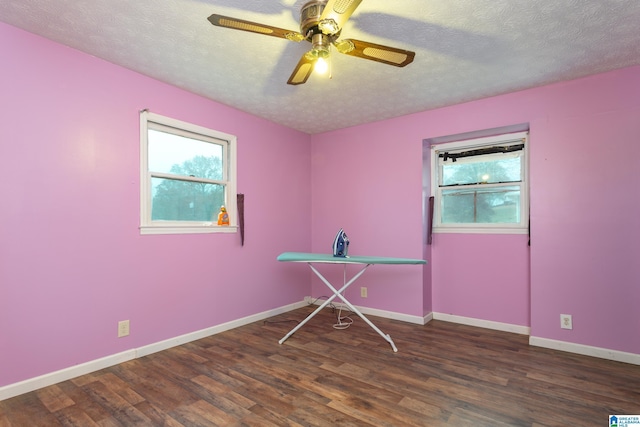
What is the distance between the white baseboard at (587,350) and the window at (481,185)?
1.01 metres

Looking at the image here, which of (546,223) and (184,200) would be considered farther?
(184,200)

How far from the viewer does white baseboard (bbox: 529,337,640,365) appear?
2.49 metres

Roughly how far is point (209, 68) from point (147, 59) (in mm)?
432

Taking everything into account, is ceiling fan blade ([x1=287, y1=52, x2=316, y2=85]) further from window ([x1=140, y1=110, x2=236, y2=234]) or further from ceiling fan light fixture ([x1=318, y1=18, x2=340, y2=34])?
window ([x1=140, y1=110, x2=236, y2=234])

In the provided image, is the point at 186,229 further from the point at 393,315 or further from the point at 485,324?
the point at 485,324

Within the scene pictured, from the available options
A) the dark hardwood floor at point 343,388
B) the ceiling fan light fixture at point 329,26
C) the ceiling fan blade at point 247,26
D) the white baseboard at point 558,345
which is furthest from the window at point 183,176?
the white baseboard at point 558,345

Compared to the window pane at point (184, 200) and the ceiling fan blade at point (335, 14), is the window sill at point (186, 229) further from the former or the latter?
the ceiling fan blade at point (335, 14)

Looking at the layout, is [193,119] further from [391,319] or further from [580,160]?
[580,160]

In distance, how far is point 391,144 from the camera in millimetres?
3738

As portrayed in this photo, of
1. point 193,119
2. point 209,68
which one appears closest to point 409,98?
point 209,68

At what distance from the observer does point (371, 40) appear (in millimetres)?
2146

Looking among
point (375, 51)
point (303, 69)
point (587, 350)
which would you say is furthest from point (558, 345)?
point (303, 69)

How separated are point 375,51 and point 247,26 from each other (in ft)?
2.21

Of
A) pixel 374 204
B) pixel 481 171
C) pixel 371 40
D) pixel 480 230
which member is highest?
pixel 371 40
